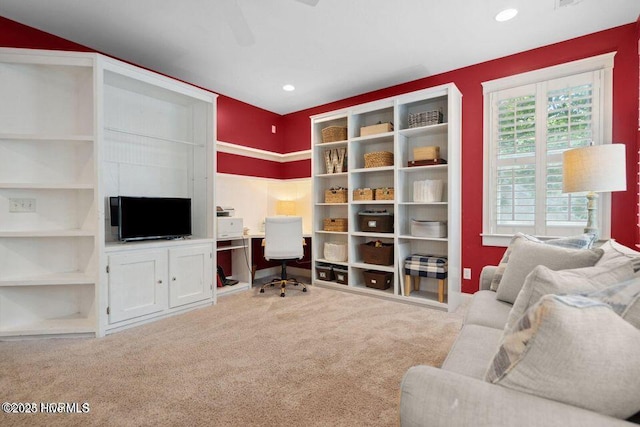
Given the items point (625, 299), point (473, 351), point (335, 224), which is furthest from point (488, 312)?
point (335, 224)

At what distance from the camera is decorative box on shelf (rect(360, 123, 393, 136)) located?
383cm

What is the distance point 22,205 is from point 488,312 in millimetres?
3692


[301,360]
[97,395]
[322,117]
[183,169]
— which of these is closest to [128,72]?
[183,169]

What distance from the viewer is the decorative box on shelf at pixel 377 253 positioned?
377 centimetres

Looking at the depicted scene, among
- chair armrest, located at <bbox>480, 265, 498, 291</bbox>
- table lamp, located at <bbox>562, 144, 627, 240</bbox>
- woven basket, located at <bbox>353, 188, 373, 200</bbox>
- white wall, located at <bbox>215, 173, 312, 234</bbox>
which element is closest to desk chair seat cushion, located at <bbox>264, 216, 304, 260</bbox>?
woven basket, located at <bbox>353, 188, 373, 200</bbox>

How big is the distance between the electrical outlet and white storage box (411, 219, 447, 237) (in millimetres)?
3718

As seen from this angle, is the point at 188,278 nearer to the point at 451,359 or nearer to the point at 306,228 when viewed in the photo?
the point at 306,228

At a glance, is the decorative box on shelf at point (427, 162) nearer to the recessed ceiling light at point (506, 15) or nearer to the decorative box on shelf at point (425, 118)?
the decorative box on shelf at point (425, 118)

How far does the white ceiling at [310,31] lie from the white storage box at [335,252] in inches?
85.0

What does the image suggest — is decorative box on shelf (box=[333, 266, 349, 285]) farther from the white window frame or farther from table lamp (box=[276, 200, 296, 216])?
the white window frame

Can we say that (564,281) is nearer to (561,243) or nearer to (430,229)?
(561,243)

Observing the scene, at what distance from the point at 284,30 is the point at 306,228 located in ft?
9.52

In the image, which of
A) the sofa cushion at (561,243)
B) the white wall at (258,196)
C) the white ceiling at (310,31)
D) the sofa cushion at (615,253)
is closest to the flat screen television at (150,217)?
the white wall at (258,196)

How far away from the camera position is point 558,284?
1.13 m
